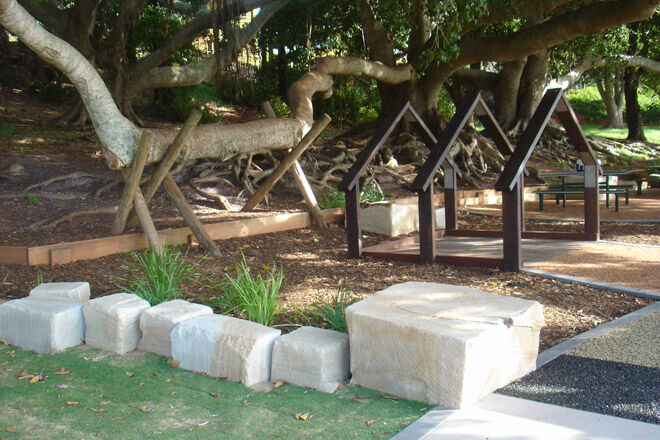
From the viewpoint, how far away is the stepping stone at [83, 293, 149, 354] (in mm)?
3846

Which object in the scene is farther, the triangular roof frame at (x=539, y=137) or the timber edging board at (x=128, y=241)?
the timber edging board at (x=128, y=241)

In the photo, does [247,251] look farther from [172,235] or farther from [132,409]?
[132,409]

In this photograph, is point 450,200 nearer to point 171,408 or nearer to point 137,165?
point 137,165

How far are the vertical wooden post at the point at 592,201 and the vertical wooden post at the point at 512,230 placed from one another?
183 cm

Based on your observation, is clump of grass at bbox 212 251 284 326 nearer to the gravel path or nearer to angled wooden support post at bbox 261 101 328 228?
the gravel path

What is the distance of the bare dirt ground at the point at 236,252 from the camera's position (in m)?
4.66

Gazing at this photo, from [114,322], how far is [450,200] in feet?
16.6

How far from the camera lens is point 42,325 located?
3.93m

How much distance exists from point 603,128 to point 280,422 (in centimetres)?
3251

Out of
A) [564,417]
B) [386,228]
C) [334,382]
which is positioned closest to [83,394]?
[334,382]

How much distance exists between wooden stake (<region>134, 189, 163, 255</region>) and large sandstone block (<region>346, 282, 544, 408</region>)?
10.4 ft

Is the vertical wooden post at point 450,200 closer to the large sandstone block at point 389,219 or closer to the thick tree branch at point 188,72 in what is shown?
the large sandstone block at point 389,219

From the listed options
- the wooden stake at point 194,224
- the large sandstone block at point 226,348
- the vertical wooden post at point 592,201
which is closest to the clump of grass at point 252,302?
the large sandstone block at point 226,348

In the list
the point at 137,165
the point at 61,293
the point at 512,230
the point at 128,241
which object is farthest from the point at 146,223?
the point at 512,230
